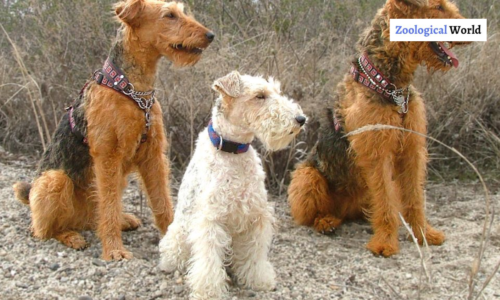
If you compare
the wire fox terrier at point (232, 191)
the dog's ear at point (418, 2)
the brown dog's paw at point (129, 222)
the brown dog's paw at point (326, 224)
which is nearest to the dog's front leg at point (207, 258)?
the wire fox terrier at point (232, 191)

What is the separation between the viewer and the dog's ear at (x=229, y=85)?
11.1ft

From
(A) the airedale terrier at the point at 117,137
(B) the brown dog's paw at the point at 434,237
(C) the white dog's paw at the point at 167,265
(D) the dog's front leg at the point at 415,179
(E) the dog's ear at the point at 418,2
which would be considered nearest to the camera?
(C) the white dog's paw at the point at 167,265

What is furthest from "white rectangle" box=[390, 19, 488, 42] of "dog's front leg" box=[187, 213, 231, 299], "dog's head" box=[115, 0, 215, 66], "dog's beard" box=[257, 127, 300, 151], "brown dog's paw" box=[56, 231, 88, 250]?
"brown dog's paw" box=[56, 231, 88, 250]

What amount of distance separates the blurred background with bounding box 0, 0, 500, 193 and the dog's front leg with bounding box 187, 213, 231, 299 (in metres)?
A: 2.02

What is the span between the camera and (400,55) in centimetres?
408

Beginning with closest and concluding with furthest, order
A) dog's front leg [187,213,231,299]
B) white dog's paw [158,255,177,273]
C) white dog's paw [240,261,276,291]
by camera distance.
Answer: dog's front leg [187,213,231,299] < white dog's paw [240,261,276,291] < white dog's paw [158,255,177,273]

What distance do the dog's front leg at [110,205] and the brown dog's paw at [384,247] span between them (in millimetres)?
1984

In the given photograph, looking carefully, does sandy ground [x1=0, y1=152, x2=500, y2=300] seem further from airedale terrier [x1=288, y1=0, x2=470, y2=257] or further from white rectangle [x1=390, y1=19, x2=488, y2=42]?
white rectangle [x1=390, y1=19, x2=488, y2=42]

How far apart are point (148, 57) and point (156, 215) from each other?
4.24ft

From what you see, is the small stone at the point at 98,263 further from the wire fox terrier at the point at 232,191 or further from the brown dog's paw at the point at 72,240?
the wire fox terrier at the point at 232,191

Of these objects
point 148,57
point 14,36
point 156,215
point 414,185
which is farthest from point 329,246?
point 14,36

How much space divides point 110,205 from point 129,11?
146cm

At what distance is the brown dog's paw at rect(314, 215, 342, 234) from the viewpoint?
15.6 ft

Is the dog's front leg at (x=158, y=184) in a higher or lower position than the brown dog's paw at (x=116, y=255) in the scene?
higher
